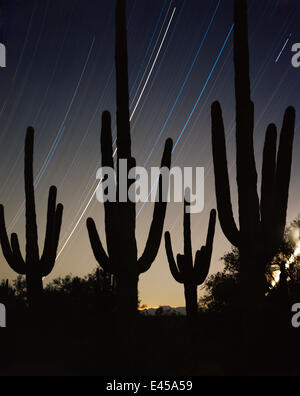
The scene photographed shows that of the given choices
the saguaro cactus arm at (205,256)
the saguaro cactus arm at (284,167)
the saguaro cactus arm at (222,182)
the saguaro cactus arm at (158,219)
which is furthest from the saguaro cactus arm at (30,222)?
the saguaro cactus arm at (284,167)

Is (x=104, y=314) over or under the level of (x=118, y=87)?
under

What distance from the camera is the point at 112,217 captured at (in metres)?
10.6

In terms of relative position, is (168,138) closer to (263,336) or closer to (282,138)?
(282,138)

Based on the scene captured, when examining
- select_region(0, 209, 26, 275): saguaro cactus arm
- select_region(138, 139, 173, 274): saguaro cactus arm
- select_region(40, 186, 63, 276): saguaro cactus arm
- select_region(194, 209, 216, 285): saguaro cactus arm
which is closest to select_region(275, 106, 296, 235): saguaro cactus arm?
select_region(138, 139, 173, 274): saguaro cactus arm

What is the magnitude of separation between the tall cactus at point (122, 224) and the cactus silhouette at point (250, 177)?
1.31 metres

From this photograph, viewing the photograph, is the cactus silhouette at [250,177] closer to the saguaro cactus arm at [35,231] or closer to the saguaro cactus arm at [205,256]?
the saguaro cactus arm at [205,256]

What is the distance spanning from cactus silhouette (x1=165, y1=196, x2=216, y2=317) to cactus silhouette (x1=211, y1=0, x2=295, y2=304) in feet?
8.51

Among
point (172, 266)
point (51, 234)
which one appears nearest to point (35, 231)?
point (51, 234)

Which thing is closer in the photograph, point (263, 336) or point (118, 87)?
point (263, 336)

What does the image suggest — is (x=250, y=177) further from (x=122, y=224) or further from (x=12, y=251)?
(x=12, y=251)

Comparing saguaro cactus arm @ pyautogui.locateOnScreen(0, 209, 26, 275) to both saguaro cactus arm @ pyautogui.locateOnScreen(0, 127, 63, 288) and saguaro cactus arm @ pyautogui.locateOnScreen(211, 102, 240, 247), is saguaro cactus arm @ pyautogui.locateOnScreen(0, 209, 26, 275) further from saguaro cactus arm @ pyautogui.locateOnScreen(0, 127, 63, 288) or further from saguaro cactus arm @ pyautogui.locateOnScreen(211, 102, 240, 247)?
saguaro cactus arm @ pyautogui.locateOnScreen(211, 102, 240, 247)
